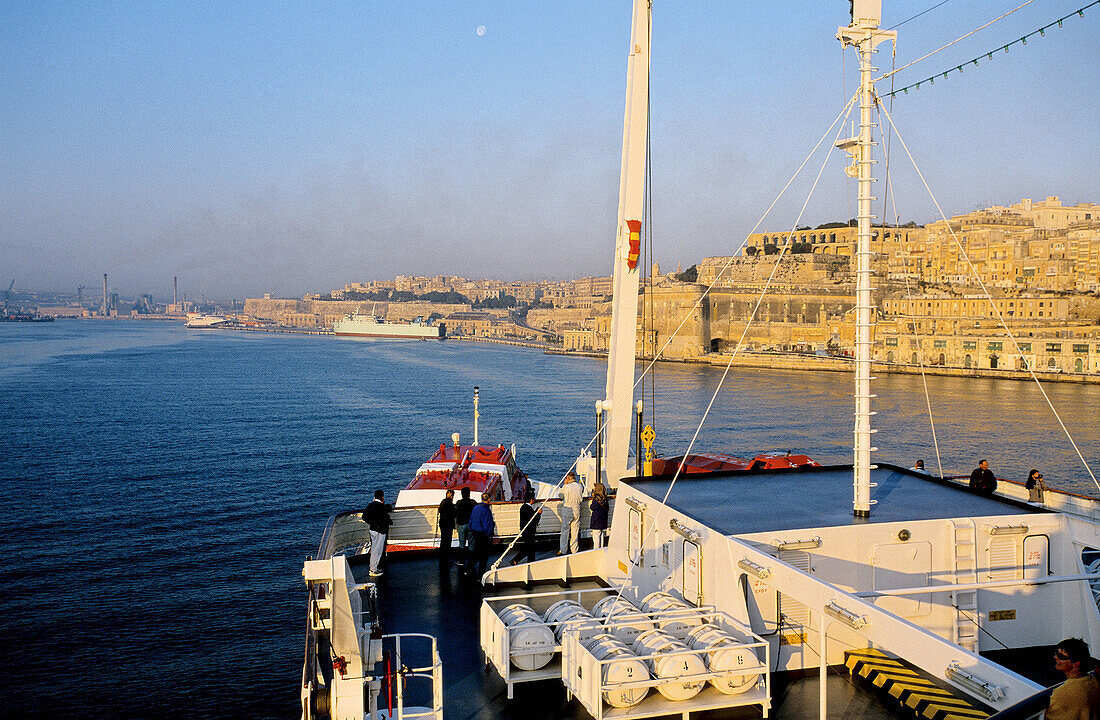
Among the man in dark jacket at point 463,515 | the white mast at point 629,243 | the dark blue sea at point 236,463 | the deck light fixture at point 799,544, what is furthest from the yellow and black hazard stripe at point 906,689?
the dark blue sea at point 236,463

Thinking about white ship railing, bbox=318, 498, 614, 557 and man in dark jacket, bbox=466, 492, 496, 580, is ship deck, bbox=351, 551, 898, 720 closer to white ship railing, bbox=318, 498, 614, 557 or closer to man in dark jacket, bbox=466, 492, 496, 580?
man in dark jacket, bbox=466, 492, 496, 580

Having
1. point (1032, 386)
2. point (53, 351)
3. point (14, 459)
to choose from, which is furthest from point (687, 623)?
point (53, 351)

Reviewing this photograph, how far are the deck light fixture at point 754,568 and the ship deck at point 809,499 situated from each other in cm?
56

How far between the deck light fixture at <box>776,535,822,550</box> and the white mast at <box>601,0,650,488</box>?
300 cm

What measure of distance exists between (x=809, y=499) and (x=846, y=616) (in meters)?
2.90

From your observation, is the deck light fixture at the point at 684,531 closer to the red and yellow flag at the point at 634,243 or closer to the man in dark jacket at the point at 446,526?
the man in dark jacket at the point at 446,526

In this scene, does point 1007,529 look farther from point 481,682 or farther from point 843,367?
point 843,367

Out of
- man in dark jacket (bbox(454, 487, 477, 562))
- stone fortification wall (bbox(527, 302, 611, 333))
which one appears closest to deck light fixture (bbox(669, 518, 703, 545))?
man in dark jacket (bbox(454, 487, 477, 562))

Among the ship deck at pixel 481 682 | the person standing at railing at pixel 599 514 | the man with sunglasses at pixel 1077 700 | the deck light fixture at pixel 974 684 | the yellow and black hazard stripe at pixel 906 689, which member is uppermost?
the man with sunglasses at pixel 1077 700

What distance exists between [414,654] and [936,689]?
3.67 m

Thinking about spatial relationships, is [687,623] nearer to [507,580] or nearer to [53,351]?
[507,580]

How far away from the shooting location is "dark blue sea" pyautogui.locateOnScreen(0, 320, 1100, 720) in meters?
12.8

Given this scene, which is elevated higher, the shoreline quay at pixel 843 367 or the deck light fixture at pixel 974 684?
the deck light fixture at pixel 974 684

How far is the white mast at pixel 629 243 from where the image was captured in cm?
841
